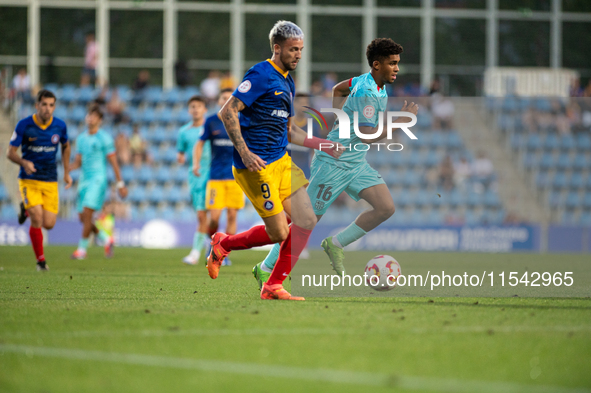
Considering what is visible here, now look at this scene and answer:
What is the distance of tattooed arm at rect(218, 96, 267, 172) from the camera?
238 inches

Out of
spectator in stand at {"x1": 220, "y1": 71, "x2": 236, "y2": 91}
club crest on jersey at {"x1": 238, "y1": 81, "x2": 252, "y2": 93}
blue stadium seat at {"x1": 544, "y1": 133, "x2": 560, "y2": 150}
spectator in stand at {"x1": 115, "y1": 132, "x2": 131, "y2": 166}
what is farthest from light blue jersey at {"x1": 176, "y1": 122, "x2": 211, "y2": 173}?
blue stadium seat at {"x1": 544, "y1": 133, "x2": 560, "y2": 150}

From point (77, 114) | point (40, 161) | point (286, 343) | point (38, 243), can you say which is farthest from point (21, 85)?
point (286, 343)

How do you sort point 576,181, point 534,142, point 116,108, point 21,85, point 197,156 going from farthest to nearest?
point 21,85 < point 116,108 < point 534,142 < point 576,181 < point 197,156

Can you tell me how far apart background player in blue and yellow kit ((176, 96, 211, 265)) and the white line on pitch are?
782cm

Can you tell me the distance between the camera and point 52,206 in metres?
10.5

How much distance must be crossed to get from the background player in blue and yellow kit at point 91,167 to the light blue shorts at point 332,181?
6.41 meters

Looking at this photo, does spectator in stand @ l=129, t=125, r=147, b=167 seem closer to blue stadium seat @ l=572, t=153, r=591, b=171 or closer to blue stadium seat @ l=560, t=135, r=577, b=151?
blue stadium seat @ l=560, t=135, r=577, b=151

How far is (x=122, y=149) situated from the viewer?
20.3 m

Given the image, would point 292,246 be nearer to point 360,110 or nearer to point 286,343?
point 360,110

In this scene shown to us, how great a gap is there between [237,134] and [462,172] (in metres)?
9.45

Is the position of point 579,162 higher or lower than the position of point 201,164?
higher

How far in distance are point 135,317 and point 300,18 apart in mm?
20594

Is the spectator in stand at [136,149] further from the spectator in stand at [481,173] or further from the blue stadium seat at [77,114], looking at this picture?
the spectator in stand at [481,173]

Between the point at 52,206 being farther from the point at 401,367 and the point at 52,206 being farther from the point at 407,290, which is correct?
the point at 401,367
